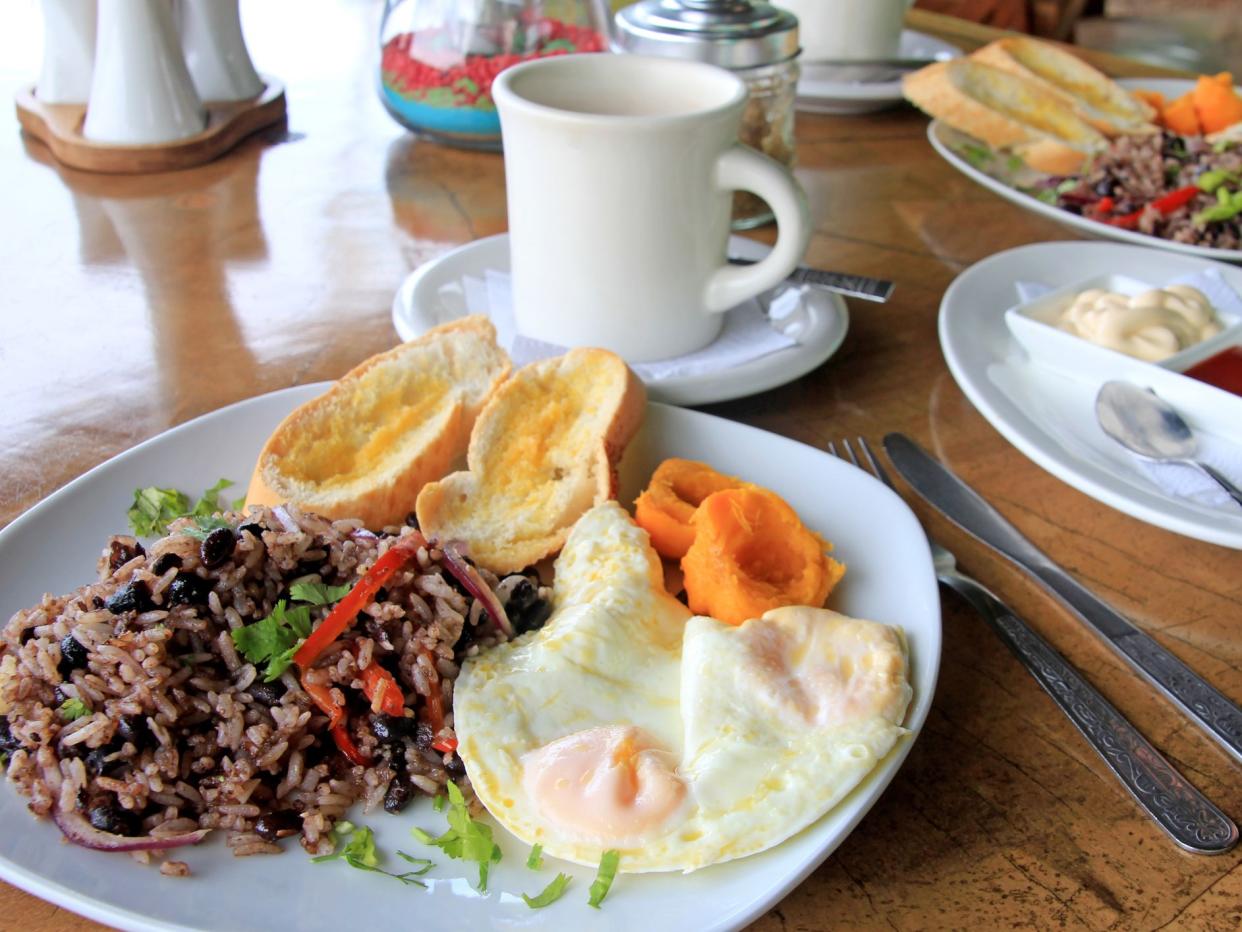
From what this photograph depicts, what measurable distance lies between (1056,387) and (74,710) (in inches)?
73.7

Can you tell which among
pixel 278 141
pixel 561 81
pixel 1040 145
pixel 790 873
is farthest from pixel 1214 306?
pixel 278 141

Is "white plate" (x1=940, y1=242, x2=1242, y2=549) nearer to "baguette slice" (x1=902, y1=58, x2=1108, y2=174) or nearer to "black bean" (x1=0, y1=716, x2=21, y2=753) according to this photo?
"baguette slice" (x1=902, y1=58, x2=1108, y2=174)

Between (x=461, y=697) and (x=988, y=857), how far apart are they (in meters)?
0.68

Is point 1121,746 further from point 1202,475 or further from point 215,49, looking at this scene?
point 215,49

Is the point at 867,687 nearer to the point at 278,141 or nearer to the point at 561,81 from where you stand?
the point at 561,81

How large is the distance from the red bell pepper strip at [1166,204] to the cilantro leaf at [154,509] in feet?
8.00

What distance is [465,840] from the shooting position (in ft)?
4.05

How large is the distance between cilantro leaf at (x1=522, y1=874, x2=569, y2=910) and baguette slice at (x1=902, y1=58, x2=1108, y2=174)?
109 inches

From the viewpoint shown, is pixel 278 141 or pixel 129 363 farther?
pixel 278 141

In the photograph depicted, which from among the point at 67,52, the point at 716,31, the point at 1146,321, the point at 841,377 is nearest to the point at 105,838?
the point at 841,377

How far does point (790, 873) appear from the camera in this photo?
115 cm

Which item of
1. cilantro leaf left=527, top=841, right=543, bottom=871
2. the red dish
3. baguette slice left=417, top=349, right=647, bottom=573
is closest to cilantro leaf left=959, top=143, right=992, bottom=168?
the red dish

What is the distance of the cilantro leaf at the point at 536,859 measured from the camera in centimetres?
120

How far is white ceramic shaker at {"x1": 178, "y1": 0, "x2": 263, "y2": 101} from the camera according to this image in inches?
136
